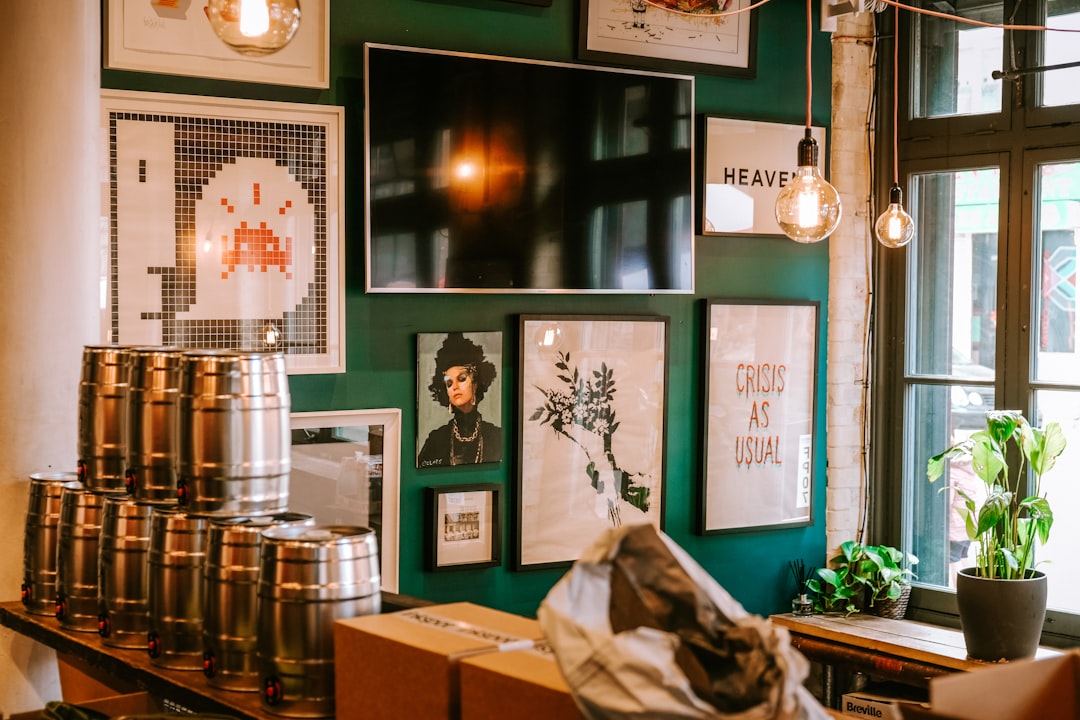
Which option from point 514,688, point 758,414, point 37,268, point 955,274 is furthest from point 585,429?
point 514,688

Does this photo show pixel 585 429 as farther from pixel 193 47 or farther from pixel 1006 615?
pixel 193 47

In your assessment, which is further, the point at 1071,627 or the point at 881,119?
the point at 881,119

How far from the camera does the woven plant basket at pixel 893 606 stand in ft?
15.7

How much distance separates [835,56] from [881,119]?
322 millimetres

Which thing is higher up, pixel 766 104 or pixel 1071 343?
pixel 766 104

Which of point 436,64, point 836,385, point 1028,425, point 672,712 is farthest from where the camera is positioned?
point 836,385

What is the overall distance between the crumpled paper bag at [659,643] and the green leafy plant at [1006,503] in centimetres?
294

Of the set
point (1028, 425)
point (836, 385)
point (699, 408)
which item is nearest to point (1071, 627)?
point (1028, 425)

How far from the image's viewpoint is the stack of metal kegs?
6.58 ft

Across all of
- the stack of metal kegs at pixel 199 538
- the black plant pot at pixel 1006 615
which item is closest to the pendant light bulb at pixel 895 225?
the black plant pot at pixel 1006 615

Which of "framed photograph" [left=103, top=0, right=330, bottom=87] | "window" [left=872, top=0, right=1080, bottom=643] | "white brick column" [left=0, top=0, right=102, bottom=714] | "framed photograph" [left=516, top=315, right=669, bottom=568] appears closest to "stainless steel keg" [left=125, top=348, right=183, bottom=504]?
"white brick column" [left=0, top=0, right=102, bottom=714]

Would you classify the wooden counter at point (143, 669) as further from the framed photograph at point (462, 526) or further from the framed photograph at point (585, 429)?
the framed photograph at point (585, 429)

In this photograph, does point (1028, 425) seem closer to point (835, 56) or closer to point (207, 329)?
point (835, 56)

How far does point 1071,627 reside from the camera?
4484 millimetres
